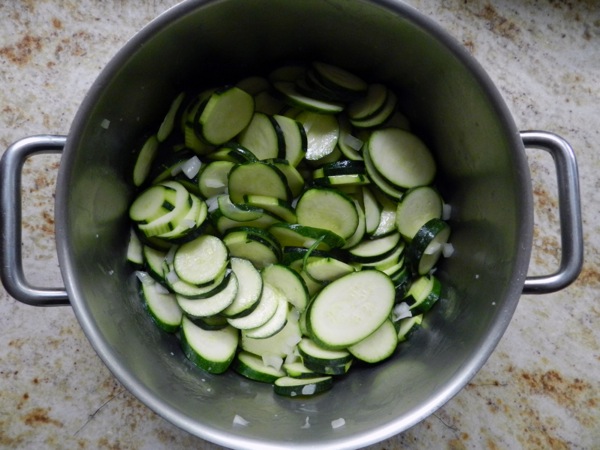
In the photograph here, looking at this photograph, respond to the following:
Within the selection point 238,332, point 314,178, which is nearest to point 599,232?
point 314,178

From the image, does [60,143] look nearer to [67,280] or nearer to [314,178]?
[67,280]

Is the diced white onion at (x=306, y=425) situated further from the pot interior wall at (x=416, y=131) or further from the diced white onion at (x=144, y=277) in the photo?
the diced white onion at (x=144, y=277)

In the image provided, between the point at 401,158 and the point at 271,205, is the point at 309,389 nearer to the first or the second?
the point at 271,205

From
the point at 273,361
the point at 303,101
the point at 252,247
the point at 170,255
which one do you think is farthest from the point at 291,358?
the point at 303,101

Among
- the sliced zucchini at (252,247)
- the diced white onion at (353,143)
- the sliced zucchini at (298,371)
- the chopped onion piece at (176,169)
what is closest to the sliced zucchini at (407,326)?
the sliced zucchini at (298,371)

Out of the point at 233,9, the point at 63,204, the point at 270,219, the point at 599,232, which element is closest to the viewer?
the point at 63,204
